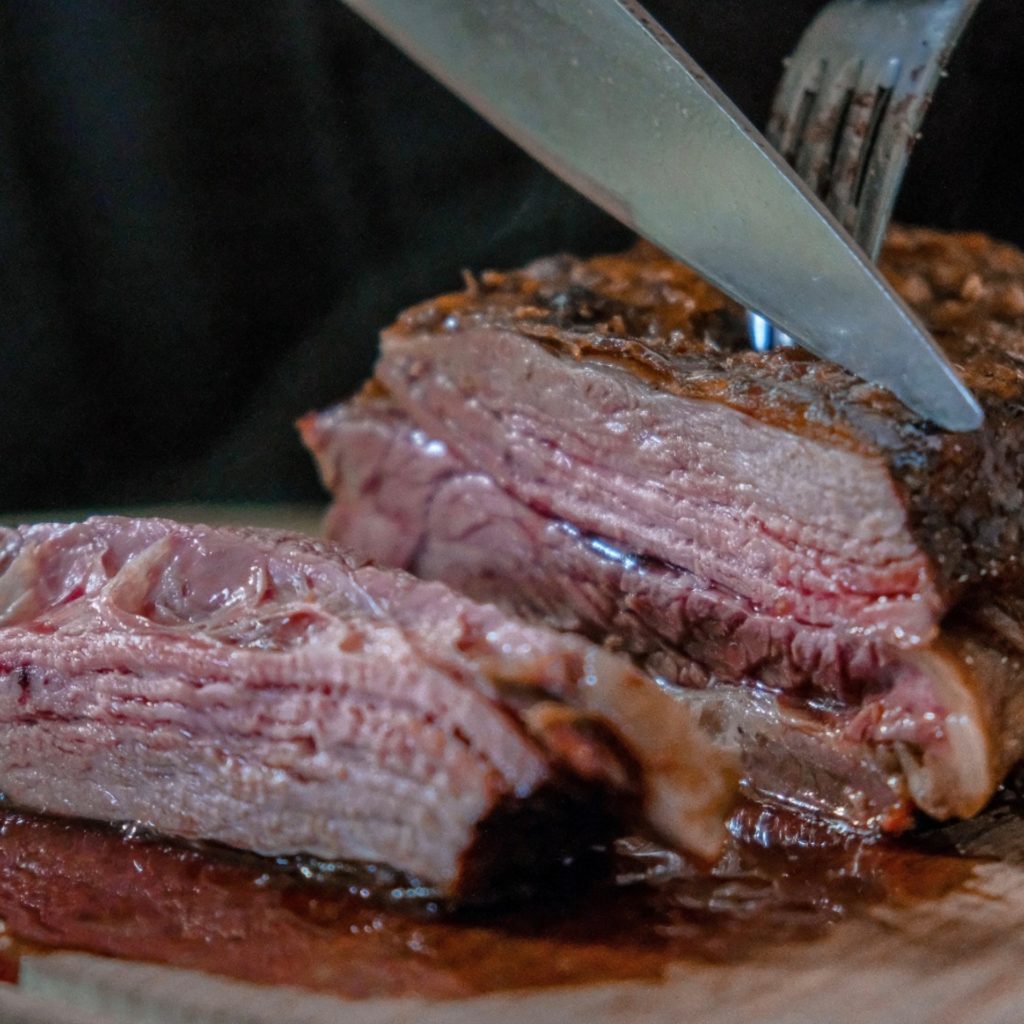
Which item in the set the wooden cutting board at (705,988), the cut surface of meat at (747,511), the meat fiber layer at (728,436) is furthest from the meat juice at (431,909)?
the meat fiber layer at (728,436)

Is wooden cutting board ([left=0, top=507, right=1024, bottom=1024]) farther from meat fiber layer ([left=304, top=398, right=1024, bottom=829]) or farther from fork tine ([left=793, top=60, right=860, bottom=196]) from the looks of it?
fork tine ([left=793, top=60, right=860, bottom=196])

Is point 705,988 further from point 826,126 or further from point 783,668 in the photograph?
point 826,126

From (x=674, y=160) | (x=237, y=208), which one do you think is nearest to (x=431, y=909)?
(x=674, y=160)

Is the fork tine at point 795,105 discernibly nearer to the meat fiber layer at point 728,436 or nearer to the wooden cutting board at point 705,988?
the meat fiber layer at point 728,436

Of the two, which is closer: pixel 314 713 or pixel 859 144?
pixel 314 713

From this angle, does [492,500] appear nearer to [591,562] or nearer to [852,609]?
[591,562]

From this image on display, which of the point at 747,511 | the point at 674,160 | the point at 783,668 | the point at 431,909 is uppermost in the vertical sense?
the point at 674,160
